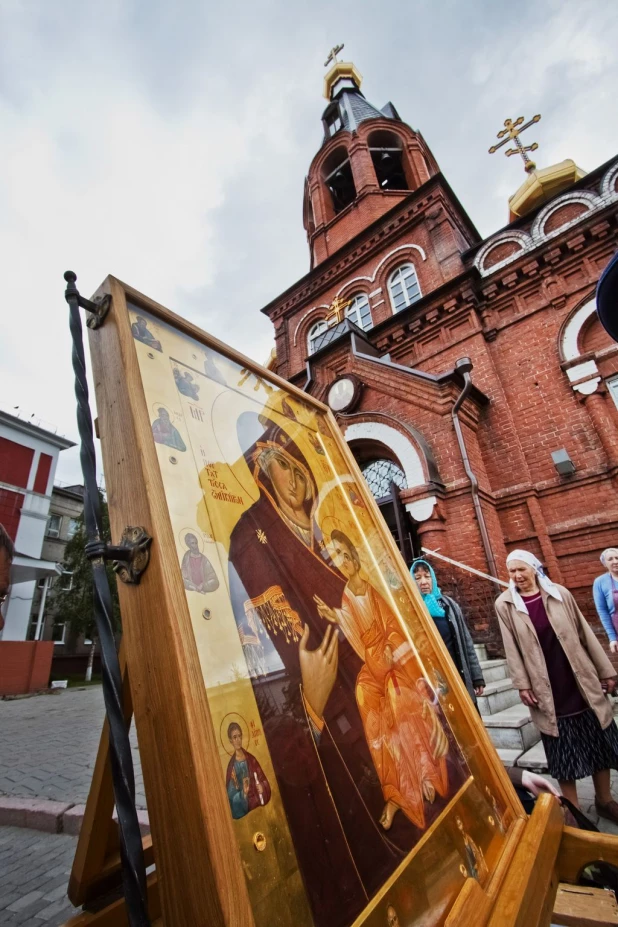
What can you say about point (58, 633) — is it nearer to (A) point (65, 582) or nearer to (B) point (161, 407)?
(A) point (65, 582)

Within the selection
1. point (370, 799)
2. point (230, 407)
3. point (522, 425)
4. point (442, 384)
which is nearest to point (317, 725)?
point (370, 799)

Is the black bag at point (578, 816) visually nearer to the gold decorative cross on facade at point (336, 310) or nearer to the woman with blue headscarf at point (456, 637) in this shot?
the woman with blue headscarf at point (456, 637)

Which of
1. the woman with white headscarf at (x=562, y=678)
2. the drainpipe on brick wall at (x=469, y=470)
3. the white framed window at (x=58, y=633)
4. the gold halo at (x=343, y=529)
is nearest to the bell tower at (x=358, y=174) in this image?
the drainpipe on brick wall at (x=469, y=470)

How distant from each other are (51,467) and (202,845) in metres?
18.6

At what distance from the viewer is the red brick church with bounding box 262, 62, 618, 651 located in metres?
6.85

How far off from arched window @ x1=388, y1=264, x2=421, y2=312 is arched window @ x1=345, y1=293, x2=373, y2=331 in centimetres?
76

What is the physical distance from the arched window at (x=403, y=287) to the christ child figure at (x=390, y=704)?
1084 cm

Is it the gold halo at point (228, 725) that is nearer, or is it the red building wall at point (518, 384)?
the gold halo at point (228, 725)

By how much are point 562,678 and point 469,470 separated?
15.0ft

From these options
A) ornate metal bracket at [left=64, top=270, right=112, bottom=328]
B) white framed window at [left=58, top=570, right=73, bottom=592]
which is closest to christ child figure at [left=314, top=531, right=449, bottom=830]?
ornate metal bracket at [left=64, top=270, right=112, bottom=328]

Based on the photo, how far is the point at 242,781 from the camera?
27.3 inches

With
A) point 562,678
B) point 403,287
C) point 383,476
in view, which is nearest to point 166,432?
point 562,678

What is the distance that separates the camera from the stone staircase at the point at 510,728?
343cm

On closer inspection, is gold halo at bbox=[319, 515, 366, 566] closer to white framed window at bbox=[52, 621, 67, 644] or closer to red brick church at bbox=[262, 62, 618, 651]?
red brick church at bbox=[262, 62, 618, 651]
